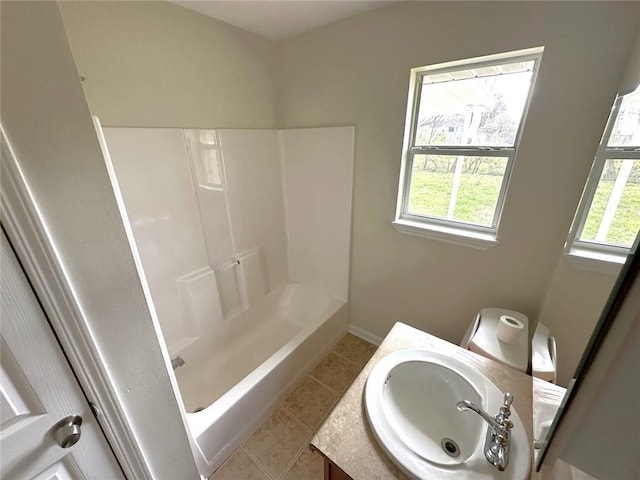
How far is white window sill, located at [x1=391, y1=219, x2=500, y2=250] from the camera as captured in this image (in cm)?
150

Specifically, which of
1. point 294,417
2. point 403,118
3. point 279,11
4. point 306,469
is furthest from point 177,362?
point 279,11

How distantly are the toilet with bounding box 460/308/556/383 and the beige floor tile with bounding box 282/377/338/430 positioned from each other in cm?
101

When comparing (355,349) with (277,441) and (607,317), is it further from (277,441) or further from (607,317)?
(607,317)

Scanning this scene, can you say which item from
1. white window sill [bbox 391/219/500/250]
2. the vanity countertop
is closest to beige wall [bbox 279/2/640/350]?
white window sill [bbox 391/219/500/250]

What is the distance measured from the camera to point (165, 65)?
1438 millimetres

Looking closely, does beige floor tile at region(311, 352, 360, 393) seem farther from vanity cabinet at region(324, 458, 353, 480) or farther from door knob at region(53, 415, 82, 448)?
door knob at region(53, 415, 82, 448)

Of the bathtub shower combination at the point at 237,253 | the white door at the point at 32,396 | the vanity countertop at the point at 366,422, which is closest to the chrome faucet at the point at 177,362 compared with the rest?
the bathtub shower combination at the point at 237,253

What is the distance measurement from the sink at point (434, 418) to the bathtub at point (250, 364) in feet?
2.88

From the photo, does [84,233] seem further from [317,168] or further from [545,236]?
[545,236]

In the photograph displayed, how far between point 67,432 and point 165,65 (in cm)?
169

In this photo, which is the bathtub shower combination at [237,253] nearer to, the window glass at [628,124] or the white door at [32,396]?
the white door at [32,396]

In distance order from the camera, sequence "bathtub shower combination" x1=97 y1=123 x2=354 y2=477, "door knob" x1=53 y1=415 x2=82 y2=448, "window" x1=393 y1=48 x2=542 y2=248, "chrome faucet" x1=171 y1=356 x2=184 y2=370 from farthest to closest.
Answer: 1. "chrome faucet" x1=171 y1=356 x2=184 y2=370
2. "bathtub shower combination" x1=97 y1=123 x2=354 y2=477
3. "window" x1=393 y1=48 x2=542 y2=248
4. "door knob" x1=53 y1=415 x2=82 y2=448

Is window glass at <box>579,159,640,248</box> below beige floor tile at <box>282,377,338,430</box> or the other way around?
the other way around

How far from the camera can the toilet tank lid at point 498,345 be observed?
3.70 ft
